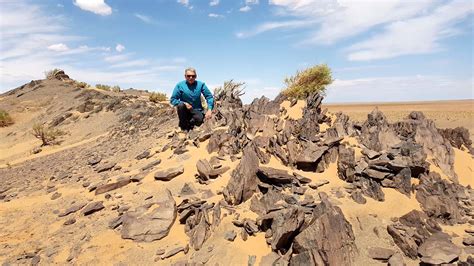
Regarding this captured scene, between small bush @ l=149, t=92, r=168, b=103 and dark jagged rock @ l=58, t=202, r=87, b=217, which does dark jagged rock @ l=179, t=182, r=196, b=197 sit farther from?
small bush @ l=149, t=92, r=168, b=103

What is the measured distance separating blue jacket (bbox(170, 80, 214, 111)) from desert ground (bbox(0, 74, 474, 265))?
0.87 meters

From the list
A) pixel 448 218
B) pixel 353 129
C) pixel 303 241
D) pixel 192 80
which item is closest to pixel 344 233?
pixel 303 241

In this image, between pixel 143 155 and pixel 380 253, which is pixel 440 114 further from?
pixel 380 253

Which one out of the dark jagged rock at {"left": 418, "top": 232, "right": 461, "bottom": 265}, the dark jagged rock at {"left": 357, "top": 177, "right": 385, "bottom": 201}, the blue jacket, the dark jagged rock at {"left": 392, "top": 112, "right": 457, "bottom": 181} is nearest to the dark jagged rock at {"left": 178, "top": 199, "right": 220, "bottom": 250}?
the dark jagged rock at {"left": 357, "top": 177, "right": 385, "bottom": 201}

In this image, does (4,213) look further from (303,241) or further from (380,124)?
(380,124)

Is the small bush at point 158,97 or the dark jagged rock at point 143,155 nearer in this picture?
the dark jagged rock at point 143,155

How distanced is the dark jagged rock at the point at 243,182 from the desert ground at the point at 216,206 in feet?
0.08

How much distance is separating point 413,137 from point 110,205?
23.7 feet

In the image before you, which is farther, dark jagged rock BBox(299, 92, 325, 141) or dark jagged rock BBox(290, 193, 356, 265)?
dark jagged rock BBox(299, 92, 325, 141)

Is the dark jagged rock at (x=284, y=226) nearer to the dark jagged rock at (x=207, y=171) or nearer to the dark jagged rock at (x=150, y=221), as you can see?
the dark jagged rock at (x=150, y=221)

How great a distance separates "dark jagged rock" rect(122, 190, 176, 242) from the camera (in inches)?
229

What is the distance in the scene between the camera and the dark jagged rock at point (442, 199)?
19.7 ft

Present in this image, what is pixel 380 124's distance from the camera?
858 cm

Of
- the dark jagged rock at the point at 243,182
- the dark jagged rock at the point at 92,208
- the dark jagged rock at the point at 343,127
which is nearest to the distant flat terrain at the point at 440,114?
the dark jagged rock at the point at 343,127
